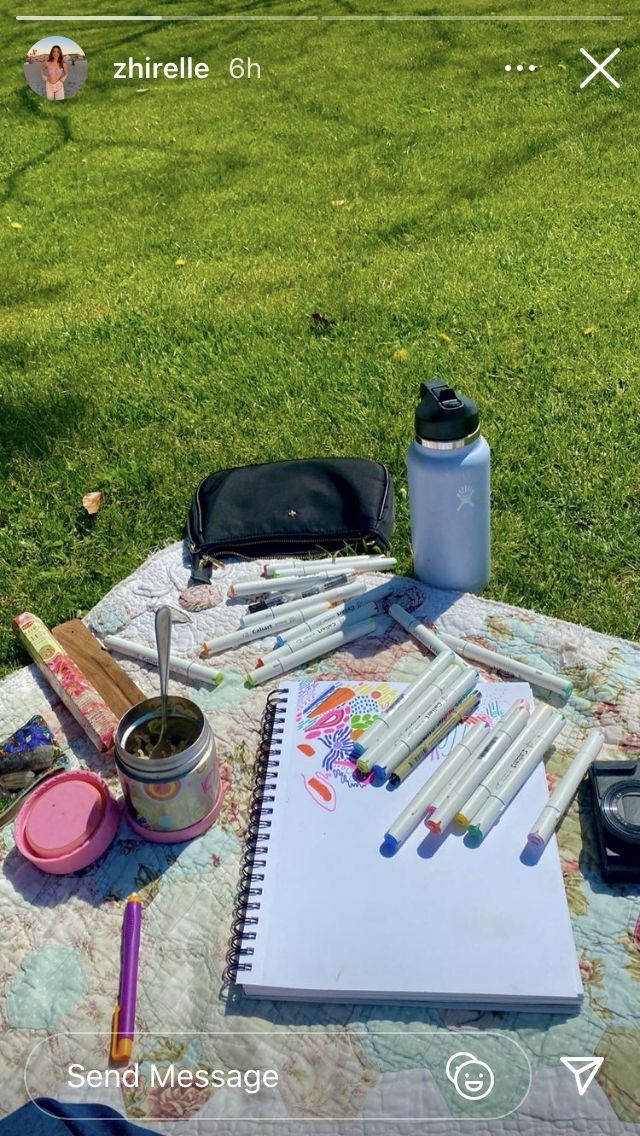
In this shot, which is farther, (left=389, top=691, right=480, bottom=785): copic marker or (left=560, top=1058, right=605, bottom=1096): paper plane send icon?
(left=389, top=691, right=480, bottom=785): copic marker

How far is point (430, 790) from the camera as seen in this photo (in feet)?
5.22

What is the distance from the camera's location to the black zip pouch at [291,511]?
248 cm

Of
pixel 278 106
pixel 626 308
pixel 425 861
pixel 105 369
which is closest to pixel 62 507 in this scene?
pixel 105 369

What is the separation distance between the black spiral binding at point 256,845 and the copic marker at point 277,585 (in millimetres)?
420

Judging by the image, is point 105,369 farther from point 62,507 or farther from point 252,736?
point 252,736

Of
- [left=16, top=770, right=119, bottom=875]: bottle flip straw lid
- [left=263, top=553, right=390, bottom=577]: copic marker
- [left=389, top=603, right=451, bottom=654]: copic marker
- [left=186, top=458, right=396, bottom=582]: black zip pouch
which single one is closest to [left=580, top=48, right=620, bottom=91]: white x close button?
[left=186, top=458, right=396, bottom=582]: black zip pouch

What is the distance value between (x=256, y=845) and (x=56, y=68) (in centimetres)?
828

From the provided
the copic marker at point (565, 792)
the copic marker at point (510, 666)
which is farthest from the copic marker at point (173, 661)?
the copic marker at point (565, 792)

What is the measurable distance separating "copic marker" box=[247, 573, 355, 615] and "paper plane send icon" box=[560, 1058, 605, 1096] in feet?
3.81

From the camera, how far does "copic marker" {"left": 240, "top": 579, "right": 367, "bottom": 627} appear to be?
2.12 m

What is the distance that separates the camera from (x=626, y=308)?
413 cm

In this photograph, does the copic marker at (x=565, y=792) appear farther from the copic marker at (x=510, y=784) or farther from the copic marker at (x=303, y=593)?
the copic marker at (x=303, y=593)

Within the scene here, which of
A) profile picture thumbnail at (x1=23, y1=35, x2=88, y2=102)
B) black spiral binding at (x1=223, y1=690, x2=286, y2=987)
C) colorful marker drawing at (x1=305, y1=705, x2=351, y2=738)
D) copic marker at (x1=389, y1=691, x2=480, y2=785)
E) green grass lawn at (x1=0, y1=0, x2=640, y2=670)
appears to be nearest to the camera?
black spiral binding at (x1=223, y1=690, x2=286, y2=987)

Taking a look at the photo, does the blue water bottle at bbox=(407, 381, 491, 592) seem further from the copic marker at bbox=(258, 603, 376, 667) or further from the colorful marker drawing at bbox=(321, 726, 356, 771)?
the colorful marker drawing at bbox=(321, 726, 356, 771)
